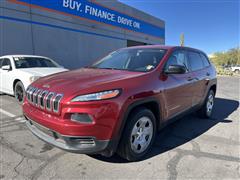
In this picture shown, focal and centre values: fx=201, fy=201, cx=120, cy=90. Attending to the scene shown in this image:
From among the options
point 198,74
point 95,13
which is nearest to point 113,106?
point 198,74

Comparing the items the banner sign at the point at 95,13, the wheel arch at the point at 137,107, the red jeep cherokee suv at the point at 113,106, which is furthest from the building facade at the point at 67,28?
the wheel arch at the point at 137,107

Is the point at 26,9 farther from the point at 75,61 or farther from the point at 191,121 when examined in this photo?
the point at 191,121

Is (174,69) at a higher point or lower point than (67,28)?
lower

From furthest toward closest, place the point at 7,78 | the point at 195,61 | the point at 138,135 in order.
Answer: the point at 7,78 < the point at 195,61 < the point at 138,135

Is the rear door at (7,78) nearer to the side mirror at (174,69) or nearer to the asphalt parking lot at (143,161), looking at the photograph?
the asphalt parking lot at (143,161)

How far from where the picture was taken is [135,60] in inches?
145

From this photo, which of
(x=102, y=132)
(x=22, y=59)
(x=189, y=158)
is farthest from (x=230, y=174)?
(x=22, y=59)

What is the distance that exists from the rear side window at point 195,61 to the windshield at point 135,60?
3.46 feet

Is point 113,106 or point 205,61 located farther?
point 205,61

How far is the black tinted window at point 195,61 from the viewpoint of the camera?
4379mm

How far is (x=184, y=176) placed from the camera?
2570 mm

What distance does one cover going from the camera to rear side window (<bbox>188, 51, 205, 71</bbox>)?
4.38m

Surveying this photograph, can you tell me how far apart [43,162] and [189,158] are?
2129mm

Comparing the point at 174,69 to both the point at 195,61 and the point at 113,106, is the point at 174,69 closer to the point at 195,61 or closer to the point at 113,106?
the point at 113,106
